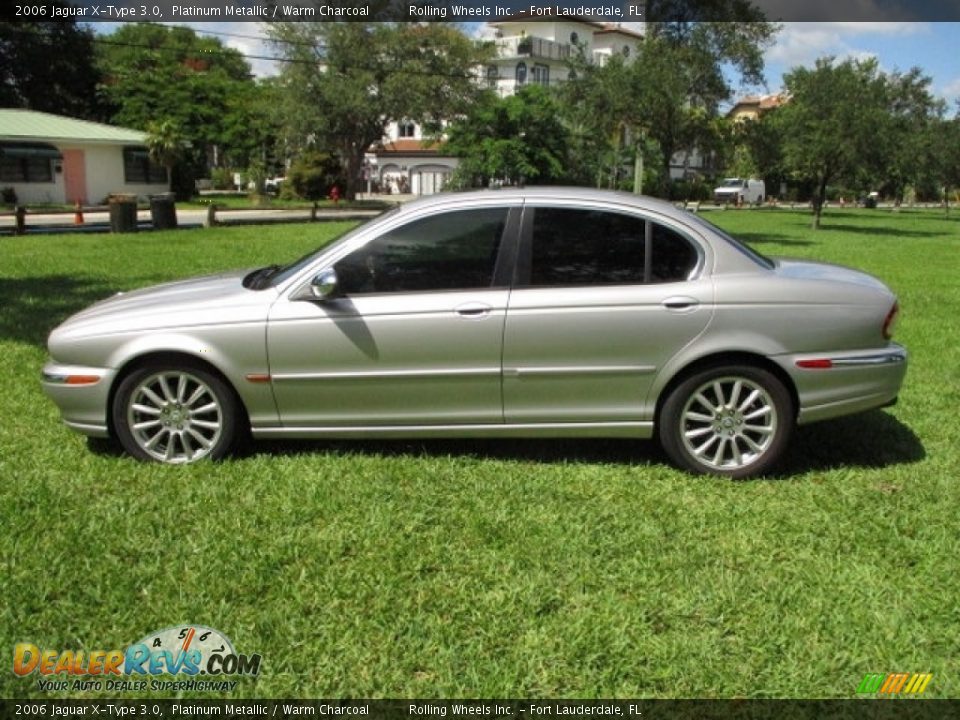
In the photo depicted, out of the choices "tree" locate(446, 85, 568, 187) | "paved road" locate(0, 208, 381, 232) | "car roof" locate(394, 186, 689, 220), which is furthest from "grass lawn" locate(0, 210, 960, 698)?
"tree" locate(446, 85, 568, 187)

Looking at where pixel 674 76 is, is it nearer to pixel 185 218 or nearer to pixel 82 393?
pixel 185 218

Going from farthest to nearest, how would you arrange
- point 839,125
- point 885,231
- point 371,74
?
point 371,74 → point 885,231 → point 839,125

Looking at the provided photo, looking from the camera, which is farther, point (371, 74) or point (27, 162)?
point (371, 74)

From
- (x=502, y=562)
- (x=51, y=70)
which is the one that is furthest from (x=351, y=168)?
(x=502, y=562)

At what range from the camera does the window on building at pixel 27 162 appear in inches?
1417

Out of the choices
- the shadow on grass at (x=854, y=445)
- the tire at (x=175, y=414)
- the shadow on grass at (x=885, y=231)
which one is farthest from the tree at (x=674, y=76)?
the tire at (x=175, y=414)

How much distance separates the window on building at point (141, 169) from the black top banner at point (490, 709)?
4203cm

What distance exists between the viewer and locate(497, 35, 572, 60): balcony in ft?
246

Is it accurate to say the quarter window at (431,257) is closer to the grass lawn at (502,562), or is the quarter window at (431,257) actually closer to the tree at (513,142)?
the grass lawn at (502,562)

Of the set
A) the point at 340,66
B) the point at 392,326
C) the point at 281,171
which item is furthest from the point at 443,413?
the point at 281,171

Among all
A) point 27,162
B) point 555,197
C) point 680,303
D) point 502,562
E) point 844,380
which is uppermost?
point 27,162

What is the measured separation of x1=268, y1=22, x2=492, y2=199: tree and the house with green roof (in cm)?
821

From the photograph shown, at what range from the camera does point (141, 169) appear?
140ft

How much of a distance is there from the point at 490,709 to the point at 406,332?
2237 millimetres
